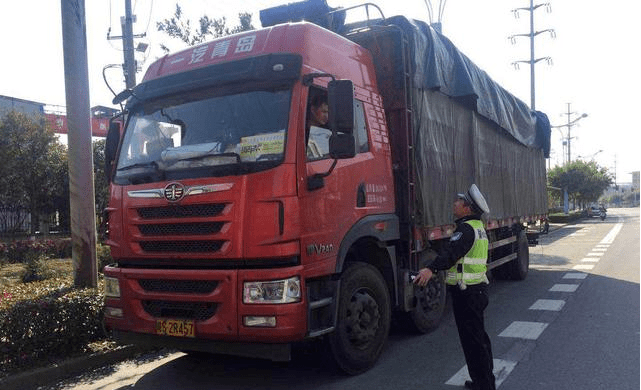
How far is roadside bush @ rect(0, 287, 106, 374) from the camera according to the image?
4828 millimetres

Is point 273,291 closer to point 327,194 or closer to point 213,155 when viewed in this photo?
point 327,194

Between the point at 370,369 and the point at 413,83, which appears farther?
the point at 413,83

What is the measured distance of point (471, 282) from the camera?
4.20 meters

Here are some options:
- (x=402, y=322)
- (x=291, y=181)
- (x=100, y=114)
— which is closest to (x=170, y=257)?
(x=291, y=181)

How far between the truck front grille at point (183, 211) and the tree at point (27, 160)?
16129 millimetres

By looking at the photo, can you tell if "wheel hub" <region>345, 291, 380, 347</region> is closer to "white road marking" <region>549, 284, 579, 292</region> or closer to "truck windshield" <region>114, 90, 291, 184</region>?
"truck windshield" <region>114, 90, 291, 184</region>

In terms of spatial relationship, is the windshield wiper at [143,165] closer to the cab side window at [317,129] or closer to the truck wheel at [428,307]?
the cab side window at [317,129]

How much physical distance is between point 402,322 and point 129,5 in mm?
11013

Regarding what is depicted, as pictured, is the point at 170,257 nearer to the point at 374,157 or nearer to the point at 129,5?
the point at 374,157

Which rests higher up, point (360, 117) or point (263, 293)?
point (360, 117)

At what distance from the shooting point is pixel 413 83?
5688 millimetres

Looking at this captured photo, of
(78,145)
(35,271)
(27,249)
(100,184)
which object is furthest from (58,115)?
(78,145)

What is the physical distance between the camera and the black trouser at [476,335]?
4.12 metres

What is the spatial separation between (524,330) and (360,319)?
2.78 m
